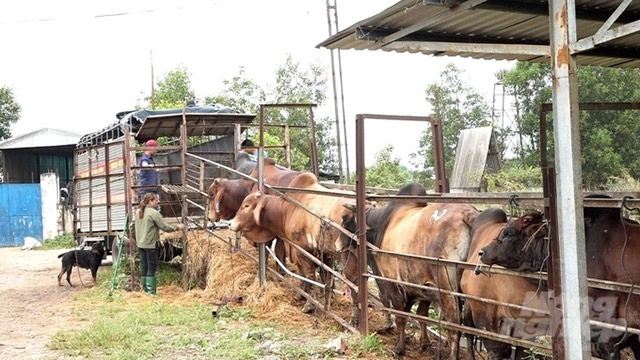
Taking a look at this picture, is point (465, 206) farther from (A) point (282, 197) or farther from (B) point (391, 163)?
(B) point (391, 163)

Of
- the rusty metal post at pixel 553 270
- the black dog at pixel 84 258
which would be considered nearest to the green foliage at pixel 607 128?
the black dog at pixel 84 258

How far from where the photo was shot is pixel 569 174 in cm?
414

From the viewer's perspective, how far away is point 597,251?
186 inches

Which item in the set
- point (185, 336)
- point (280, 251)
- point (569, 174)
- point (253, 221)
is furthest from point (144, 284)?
point (569, 174)

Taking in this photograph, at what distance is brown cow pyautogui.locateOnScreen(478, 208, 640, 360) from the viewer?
14.6ft

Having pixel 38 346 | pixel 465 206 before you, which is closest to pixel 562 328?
pixel 465 206

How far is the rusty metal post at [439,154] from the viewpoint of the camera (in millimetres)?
7777

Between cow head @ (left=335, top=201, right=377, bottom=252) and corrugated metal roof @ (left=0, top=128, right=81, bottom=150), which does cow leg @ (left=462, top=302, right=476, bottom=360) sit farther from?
corrugated metal roof @ (left=0, top=128, right=81, bottom=150)

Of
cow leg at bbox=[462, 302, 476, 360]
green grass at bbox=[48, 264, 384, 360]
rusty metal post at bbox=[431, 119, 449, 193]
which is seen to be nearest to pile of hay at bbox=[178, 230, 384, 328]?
green grass at bbox=[48, 264, 384, 360]

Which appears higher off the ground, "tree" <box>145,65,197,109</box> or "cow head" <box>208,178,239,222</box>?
"tree" <box>145,65,197,109</box>

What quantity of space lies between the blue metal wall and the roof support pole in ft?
82.1

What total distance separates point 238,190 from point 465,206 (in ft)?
17.2

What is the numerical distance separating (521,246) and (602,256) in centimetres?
58

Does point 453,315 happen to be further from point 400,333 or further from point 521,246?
point 521,246
